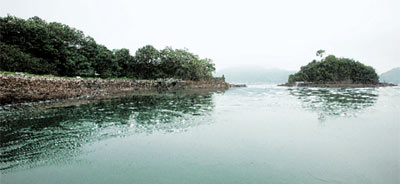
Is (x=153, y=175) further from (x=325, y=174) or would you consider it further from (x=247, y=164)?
(x=325, y=174)

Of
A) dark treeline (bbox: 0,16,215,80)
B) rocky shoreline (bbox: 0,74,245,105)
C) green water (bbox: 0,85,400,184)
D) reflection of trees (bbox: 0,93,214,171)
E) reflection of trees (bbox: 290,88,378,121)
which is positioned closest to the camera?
green water (bbox: 0,85,400,184)

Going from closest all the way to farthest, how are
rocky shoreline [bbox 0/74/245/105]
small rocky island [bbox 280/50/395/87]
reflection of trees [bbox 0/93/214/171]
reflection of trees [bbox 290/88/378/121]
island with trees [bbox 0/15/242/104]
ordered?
1. reflection of trees [bbox 0/93/214/171]
2. reflection of trees [bbox 290/88/378/121]
3. rocky shoreline [bbox 0/74/245/105]
4. island with trees [bbox 0/15/242/104]
5. small rocky island [bbox 280/50/395/87]

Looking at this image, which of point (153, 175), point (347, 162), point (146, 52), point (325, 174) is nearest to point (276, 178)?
point (325, 174)

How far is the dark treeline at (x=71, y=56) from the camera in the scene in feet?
101

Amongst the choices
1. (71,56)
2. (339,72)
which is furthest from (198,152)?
(339,72)

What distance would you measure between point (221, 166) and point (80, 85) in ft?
99.0

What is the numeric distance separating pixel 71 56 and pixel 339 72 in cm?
13370

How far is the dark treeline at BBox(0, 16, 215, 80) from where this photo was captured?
30656 millimetres

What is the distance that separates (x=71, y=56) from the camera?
41.8 metres

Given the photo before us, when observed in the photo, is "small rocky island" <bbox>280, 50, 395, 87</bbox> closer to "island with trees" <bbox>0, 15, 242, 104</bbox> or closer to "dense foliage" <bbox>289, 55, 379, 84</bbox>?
"dense foliage" <bbox>289, 55, 379, 84</bbox>

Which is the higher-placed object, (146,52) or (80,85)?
(146,52)

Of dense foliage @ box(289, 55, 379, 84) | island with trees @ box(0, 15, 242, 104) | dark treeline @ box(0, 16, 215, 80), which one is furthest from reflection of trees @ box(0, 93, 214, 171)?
dense foliage @ box(289, 55, 379, 84)

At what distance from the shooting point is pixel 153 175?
3.94m

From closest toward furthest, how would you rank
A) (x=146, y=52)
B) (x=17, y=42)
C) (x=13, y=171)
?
(x=13, y=171)
(x=17, y=42)
(x=146, y=52)
